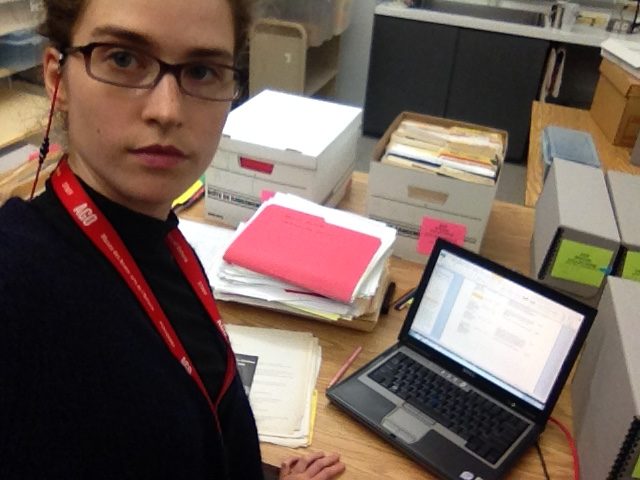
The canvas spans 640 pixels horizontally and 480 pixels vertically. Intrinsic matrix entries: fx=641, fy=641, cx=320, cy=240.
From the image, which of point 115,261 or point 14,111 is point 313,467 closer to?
point 115,261

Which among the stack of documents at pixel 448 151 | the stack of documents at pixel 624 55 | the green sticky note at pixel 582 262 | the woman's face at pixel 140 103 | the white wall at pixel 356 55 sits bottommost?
the white wall at pixel 356 55

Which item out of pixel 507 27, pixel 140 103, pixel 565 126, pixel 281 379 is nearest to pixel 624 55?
pixel 565 126

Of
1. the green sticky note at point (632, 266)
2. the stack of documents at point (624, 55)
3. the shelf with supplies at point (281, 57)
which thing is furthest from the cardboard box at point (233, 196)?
the shelf with supplies at point (281, 57)

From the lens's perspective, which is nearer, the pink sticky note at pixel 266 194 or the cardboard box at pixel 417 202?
the cardboard box at pixel 417 202

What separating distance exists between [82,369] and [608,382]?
767 mm

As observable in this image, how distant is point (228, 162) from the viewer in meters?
1.53

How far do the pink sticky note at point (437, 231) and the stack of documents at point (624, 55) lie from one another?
4.58ft

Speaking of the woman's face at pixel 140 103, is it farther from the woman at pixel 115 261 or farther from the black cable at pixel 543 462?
the black cable at pixel 543 462

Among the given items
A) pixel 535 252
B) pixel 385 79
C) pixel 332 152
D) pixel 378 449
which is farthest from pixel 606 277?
pixel 385 79

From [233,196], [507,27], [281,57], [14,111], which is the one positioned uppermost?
[507,27]

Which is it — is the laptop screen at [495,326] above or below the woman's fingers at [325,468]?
above

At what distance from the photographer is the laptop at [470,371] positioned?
1.03 meters

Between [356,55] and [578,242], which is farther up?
[578,242]

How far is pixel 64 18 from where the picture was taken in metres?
0.74
